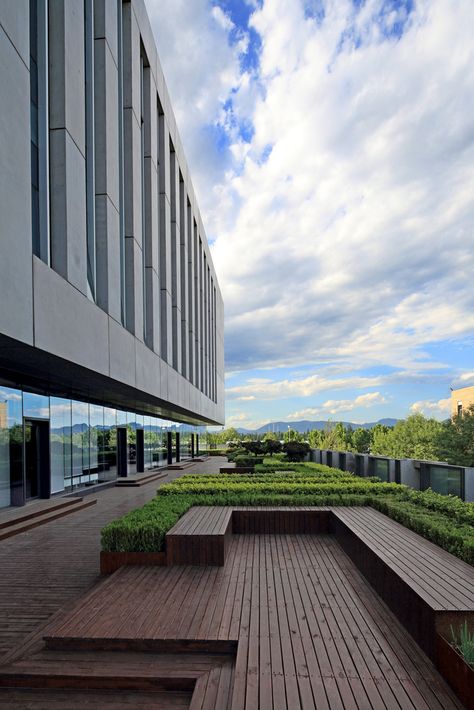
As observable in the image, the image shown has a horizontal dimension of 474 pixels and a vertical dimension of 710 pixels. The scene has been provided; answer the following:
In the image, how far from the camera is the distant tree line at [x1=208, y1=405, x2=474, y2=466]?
31703 mm

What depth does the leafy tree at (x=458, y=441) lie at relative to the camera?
1232 inches

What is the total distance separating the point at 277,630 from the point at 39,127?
10.7m

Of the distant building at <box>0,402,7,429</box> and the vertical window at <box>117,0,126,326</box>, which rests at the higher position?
the vertical window at <box>117,0,126,326</box>

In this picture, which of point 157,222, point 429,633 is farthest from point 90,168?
point 429,633

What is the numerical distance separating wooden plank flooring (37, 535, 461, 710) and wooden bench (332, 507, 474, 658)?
0.23 m

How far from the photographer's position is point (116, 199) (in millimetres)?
15211

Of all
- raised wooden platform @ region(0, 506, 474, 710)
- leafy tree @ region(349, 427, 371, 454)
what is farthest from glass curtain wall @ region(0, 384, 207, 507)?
leafy tree @ region(349, 427, 371, 454)

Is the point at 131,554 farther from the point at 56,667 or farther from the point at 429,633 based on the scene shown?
the point at 429,633

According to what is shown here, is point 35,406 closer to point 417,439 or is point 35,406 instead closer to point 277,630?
point 277,630

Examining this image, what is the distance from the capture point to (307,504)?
1234 centimetres

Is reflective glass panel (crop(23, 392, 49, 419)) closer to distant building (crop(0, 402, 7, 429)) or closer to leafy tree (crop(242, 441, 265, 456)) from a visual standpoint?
distant building (crop(0, 402, 7, 429))

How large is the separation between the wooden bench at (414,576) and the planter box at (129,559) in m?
3.36

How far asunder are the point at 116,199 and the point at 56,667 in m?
12.7

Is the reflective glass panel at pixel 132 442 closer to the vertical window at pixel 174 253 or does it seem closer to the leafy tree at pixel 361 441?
the vertical window at pixel 174 253
